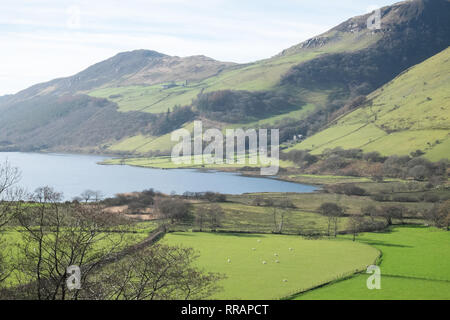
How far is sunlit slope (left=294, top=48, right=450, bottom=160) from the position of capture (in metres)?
147

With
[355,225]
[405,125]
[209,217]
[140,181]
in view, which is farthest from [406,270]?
[405,125]

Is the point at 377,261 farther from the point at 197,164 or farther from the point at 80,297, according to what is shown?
the point at 197,164

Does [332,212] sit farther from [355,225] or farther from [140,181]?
[140,181]

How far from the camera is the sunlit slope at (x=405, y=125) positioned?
14662cm

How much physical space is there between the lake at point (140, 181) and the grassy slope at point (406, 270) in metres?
60.0

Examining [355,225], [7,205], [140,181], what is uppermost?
[7,205]

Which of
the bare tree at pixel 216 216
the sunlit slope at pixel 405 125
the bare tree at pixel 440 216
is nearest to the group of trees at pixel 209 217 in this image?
the bare tree at pixel 216 216

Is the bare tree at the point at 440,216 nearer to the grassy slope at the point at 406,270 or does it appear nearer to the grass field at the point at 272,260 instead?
the grassy slope at the point at 406,270

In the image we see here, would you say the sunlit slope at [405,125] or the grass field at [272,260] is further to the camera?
the sunlit slope at [405,125]

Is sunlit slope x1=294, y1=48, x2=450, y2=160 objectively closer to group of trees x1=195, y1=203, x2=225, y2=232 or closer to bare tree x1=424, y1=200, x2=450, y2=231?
bare tree x1=424, y1=200, x2=450, y2=231

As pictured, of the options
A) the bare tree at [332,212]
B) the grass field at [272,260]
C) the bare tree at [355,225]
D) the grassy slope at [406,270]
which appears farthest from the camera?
the bare tree at [332,212]

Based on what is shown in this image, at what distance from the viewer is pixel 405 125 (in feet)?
535

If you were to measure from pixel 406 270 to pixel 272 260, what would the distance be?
47.0 feet
